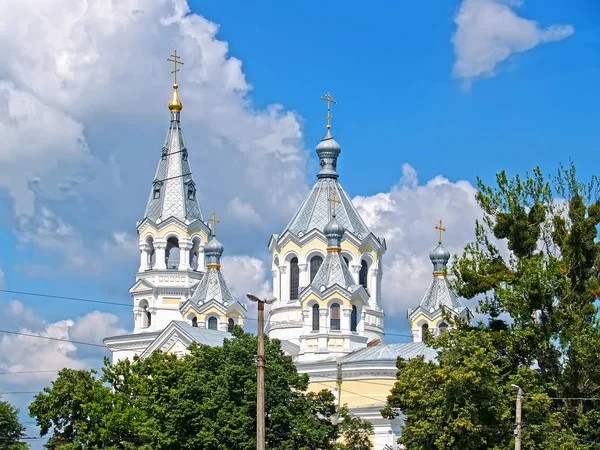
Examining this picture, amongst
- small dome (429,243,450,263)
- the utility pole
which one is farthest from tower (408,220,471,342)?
the utility pole

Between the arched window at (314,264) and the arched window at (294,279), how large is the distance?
0.75m

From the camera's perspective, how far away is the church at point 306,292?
58.8 meters

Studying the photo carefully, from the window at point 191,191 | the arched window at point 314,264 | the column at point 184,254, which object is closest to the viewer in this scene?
the arched window at point 314,264

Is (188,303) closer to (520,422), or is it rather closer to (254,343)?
(254,343)

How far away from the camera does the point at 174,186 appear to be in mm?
70562

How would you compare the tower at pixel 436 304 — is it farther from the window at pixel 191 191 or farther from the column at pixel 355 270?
the window at pixel 191 191

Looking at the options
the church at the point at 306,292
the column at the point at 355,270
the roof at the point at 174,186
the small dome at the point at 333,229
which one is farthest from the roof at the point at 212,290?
the small dome at the point at 333,229

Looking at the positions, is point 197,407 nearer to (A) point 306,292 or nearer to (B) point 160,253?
(A) point 306,292

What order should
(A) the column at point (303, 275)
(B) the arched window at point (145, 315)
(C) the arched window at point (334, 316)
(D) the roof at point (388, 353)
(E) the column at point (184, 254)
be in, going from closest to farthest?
(D) the roof at point (388, 353) → (C) the arched window at point (334, 316) → (A) the column at point (303, 275) → (E) the column at point (184, 254) → (B) the arched window at point (145, 315)

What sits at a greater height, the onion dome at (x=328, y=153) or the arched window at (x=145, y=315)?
the onion dome at (x=328, y=153)

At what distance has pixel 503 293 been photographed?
4306 cm

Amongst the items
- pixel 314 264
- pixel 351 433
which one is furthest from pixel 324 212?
pixel 351 433

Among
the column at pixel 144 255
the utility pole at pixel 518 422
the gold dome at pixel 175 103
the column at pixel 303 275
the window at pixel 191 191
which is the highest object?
the gold dome at pixel 175 103

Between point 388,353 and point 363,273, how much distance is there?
8113 mm
